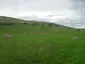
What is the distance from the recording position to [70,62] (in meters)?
38.0

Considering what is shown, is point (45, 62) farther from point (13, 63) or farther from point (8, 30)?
point (8, 30)

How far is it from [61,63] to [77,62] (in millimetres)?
2985

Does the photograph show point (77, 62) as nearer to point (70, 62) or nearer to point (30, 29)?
point (70, 62)

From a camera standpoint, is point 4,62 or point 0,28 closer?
point 4,62

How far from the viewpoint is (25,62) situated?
1495 inches

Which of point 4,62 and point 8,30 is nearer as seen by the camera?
point 4,62

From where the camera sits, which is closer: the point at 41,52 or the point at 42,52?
the point at 42,52

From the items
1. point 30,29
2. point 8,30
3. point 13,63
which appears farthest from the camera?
point 30,29

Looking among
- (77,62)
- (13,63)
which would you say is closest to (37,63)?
(13,63)

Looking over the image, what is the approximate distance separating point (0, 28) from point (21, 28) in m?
18.0

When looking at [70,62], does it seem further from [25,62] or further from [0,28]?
[0,28]

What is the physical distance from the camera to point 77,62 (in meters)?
38.0

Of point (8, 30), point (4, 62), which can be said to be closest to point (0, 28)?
point (8, 30)

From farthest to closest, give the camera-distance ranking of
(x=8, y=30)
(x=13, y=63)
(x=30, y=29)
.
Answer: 1. (x=30, y=29)
2. (x=8, y=30)
3. (x=13, y=63)
